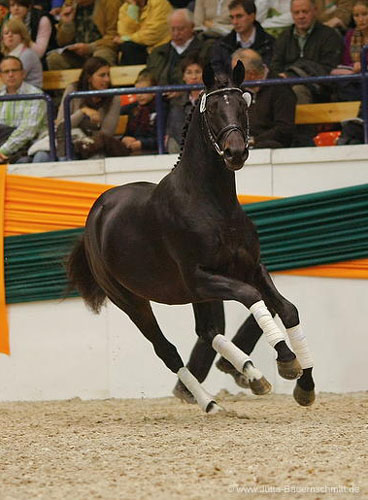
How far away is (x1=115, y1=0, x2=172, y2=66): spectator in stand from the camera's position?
10.7 m

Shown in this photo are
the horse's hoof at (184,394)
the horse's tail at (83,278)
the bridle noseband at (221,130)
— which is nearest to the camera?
the bridle noseband at (221,130)

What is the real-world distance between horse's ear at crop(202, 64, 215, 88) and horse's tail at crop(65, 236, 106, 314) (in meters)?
1.99

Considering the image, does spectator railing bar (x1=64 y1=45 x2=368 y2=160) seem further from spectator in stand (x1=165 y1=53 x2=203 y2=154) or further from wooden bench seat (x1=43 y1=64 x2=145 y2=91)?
wooden bench seat (x1=43 y1=64 x2=145 y2=91)

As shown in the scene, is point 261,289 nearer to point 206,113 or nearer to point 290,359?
point 290,359

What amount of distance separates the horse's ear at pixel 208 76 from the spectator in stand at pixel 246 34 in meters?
3.43

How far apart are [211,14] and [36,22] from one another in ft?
6.77

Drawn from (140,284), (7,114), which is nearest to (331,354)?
(140,284)

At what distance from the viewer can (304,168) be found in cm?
877

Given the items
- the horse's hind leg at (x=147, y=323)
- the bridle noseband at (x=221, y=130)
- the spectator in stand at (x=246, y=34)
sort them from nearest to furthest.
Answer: the bridle noseband at (x=221, y=130), the horse's hind leg at (x=147, y=323), the spectator in stand at (x=246, y=34)

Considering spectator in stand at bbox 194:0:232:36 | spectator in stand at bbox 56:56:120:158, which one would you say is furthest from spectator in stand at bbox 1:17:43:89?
spectator in stand at bbox 194:0:232:36

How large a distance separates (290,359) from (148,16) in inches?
226

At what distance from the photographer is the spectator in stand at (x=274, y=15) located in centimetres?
1023

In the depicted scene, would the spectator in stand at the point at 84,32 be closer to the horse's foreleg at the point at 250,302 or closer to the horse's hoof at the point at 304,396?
the horse's foreleg at the point at 250,302

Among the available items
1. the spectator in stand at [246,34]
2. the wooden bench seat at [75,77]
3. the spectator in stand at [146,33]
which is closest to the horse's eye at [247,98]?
the spectator in stand at [246,34]
